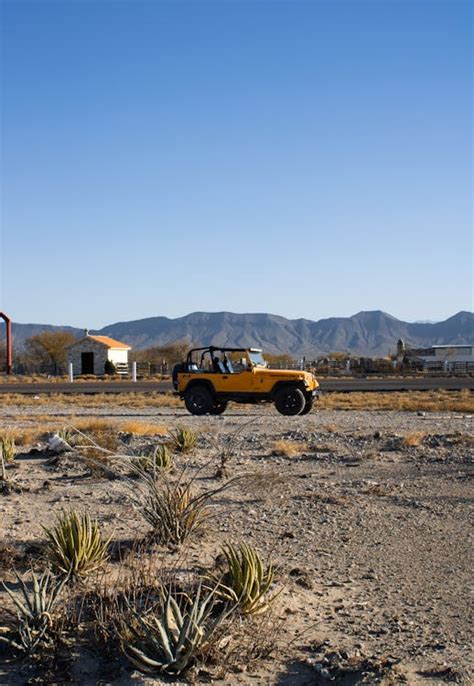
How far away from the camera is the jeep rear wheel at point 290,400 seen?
82.9ft

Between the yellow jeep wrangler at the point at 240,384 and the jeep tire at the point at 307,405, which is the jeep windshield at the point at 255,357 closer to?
the yellow jeep wrangler at the point at 240,384

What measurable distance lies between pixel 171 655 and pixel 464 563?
3.93 meters

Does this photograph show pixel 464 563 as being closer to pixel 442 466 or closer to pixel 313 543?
pixel 313 543

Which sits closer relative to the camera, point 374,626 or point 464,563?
point 374,626

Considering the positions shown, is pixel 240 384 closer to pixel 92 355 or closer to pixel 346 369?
pixel 346 369

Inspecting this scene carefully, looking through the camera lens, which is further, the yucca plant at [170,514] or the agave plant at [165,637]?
the yucca plant at [170,514]

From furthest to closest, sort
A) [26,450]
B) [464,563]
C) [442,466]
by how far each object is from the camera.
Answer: [26,450] → [442,466] → [464,563]

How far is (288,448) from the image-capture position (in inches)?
666

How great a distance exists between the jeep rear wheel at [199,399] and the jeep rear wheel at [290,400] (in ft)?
6.64

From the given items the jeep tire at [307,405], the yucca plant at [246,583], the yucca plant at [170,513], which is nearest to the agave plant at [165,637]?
the yucca plant at [246,583]

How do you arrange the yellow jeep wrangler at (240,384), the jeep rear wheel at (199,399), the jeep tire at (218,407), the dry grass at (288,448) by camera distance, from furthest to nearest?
1. the jeep tire at (218,407)
2. the jeep rear wheel at (199,399)
3. the yellow jeep wrangler at (240,384)
4. the dry grass at (288,448)

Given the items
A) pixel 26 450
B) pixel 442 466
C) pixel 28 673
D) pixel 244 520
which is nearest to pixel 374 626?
pixel 28 673

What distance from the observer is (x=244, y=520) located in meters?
10.3

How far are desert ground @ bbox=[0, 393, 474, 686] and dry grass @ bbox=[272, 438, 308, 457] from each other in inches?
1.7
